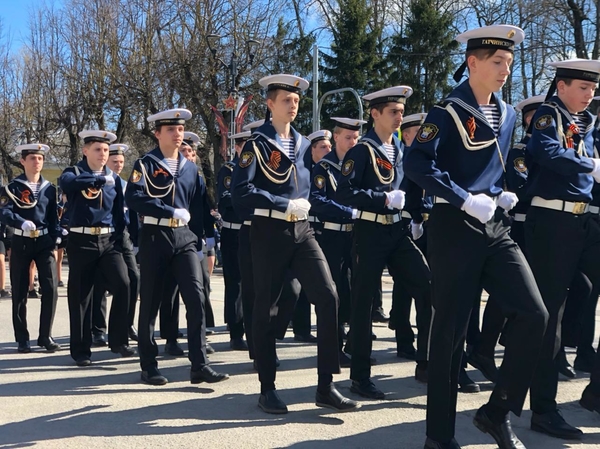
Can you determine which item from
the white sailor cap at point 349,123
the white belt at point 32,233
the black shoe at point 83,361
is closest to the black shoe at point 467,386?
the white sailor cap at point 349,123

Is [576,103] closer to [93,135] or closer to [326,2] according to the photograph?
[93,135]

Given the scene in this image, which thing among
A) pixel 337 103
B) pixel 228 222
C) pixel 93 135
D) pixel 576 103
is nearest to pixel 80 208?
pixel 93 135

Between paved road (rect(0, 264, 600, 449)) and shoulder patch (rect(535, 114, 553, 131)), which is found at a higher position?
shoulder patch (rect(535, 114, 553, 131))

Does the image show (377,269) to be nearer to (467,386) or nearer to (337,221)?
(467,386)

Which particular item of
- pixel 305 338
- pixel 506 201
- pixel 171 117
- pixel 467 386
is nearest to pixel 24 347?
pixel 305 338

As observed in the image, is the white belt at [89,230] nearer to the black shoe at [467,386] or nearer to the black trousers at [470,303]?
the black shoe at [467,386]

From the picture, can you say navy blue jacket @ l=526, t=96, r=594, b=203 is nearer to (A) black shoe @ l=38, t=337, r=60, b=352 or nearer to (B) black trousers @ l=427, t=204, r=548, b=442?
(B) black trousers @ l=427, t=204, r=548, b=442

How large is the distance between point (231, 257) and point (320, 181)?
126 cm

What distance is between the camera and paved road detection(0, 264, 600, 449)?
15.0 feet

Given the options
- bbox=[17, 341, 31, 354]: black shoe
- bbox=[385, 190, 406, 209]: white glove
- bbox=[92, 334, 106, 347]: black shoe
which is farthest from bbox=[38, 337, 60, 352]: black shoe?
bbox=[385, 190, 406, 209]: white glove

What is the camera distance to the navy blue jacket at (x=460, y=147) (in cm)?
428

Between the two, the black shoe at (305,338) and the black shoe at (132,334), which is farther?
the black shoe at (132,334)

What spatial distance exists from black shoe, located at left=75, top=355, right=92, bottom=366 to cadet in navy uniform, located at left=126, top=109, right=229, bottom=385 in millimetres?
1045

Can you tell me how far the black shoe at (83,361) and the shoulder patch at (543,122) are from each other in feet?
15.1
